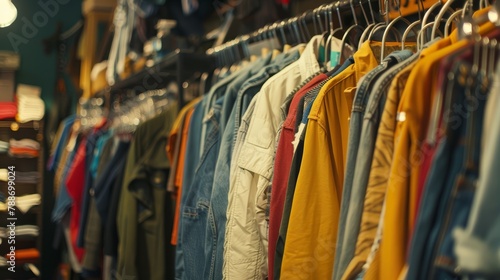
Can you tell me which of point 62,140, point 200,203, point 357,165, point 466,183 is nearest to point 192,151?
point 200,203

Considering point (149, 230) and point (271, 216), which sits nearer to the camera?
point (271, 216)

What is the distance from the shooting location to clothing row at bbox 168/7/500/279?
0.68 meters

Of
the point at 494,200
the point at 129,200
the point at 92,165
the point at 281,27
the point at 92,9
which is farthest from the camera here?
the point at 92,9

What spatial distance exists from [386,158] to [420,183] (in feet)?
0.33

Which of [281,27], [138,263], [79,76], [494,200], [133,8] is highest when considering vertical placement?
[133,8]

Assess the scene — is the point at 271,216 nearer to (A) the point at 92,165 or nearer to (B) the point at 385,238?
(B) the point at 385,238

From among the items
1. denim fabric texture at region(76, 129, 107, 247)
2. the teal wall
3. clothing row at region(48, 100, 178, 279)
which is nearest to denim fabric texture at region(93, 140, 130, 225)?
clothing row at region(48, 100, 178, 279)

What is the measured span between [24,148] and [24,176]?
2.8 inches

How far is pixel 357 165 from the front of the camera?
2.94 feet

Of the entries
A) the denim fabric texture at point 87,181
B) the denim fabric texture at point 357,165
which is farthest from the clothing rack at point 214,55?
the denim fabric texture at point 357,165

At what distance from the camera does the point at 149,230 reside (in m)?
1.82

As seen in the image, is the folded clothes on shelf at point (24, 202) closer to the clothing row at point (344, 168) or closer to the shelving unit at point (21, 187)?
the shelving unit at point (21, 187)

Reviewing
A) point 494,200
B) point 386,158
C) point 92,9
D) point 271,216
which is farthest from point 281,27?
point 92,9

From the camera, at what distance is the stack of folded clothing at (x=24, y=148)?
134 centimetres
